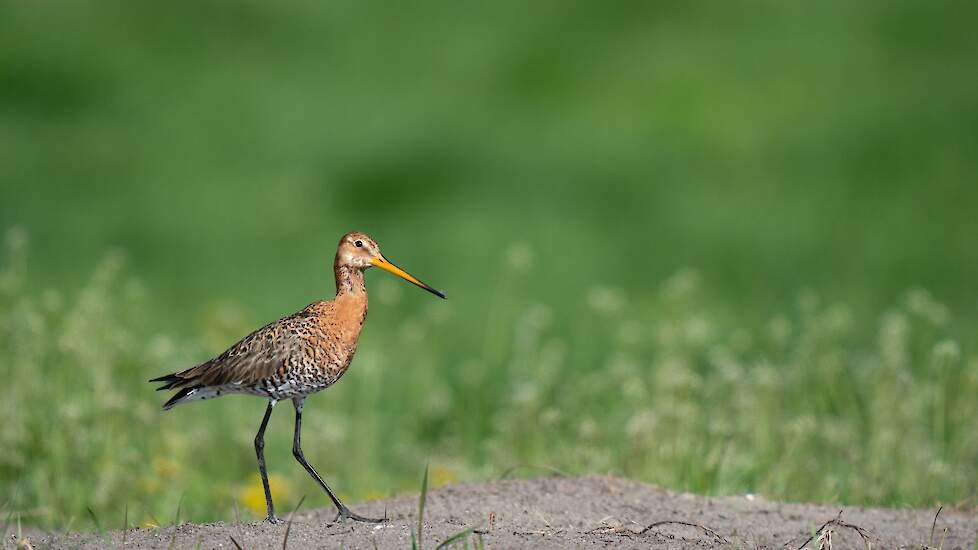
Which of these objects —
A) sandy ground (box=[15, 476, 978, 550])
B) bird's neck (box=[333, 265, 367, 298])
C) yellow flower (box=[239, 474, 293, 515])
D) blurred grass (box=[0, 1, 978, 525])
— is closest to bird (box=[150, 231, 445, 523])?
bird's neck (box=[333, 265, 367, 298])

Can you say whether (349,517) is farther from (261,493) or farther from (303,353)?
(261,493)

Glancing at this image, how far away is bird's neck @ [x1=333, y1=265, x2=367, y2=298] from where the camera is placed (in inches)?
269

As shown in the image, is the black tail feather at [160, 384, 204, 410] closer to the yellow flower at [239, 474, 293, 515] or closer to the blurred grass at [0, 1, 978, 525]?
the blurred grass at [0, 1, 978, 525]

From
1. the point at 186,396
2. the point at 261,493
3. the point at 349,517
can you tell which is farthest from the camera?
the point at 261,493

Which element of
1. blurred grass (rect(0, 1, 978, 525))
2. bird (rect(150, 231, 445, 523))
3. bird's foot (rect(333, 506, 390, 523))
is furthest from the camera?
blurred grass (rect(0, 1, 978, 525))

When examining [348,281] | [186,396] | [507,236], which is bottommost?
[186,396]

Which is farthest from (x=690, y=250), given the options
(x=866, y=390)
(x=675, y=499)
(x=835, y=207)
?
(x=675, y=499)

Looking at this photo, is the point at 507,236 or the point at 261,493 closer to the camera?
the point at 261,493

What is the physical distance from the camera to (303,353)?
6.62m

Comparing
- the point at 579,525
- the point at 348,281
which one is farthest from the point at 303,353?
the point at 579,525

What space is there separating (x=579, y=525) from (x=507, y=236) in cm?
880

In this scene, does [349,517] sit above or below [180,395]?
below

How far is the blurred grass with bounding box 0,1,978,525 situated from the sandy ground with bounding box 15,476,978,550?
86cm

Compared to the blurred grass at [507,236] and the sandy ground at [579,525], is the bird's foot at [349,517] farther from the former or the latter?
the blurred grass at [507,236]
